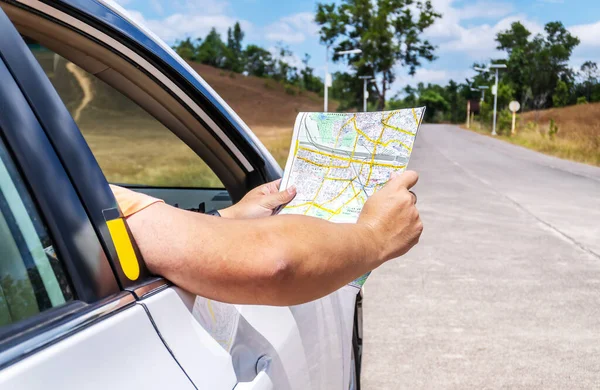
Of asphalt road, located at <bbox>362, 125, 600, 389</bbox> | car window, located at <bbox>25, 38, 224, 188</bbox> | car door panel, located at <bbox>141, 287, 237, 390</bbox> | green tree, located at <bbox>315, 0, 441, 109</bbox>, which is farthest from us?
green tree, located at <bbox>315, 0, 441, 109</bbox>

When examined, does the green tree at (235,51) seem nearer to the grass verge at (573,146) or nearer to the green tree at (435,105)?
the green tree at (435,105)

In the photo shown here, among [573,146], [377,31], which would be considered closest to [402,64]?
[377,31]

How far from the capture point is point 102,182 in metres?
1.29

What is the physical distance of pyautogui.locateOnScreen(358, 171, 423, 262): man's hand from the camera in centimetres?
163

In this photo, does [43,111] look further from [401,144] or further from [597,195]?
[597,195]

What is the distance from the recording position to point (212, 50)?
359ft

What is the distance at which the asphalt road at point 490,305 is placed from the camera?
13.3 feet

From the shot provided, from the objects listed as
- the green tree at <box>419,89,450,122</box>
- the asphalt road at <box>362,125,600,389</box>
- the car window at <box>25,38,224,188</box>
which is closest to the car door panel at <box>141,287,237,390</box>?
the car window at <box>25,38,224,188</box>

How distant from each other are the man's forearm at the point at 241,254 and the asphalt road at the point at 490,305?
2.63m

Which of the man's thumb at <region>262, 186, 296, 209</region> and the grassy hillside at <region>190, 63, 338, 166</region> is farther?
the grassy hillside at <region>190, 63, 338, 166</region>

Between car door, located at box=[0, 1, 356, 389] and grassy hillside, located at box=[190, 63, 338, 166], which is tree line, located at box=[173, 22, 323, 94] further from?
car door, located at box=[0, 1, 356, 389]

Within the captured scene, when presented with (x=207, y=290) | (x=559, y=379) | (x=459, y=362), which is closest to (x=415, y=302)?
(x=459, y=362)

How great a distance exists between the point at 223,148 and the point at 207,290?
110 cm

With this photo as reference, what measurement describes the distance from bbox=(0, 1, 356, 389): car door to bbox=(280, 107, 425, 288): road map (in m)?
0.29
